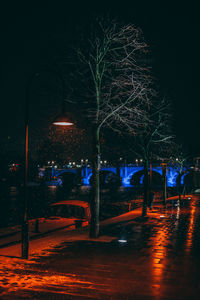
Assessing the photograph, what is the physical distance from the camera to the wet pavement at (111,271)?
688 cm

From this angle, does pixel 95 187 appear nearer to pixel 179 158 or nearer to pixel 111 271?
pixel 111 271

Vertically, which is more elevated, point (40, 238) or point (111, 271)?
point (111, 271)

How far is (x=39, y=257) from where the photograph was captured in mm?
9898

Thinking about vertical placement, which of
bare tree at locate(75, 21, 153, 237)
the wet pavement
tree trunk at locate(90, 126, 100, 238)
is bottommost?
the wet pavement

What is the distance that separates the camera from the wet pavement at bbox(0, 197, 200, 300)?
688 centimetres

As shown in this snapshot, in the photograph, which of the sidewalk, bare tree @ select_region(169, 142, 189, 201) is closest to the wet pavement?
the sidewalk

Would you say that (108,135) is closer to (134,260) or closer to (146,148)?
(146,148)

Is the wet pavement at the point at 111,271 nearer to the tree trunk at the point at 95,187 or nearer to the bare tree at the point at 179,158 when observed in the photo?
the tree trunk at the point at 95,187

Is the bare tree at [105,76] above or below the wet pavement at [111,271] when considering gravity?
above

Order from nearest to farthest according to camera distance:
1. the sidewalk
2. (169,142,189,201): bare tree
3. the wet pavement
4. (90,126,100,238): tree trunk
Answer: the wet pavement < the sidewalk < (90,126,100,238): tree trunk < (169,142,189,201): bare tree

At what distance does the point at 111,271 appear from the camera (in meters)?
8.38

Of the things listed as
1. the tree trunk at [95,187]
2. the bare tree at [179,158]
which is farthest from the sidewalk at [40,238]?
the bare tree at [179,158]

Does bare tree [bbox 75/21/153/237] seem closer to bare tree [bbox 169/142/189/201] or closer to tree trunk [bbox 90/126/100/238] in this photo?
tree trunk [bbox 90/126/100/238]

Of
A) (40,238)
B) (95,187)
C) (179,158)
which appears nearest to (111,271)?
(95,187)
